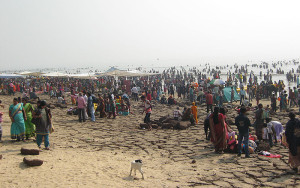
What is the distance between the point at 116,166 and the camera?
5.99 meters

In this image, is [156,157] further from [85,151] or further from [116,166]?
[85,151]

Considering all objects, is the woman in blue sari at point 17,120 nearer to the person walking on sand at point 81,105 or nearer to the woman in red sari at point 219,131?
the person walking on sand at point 81,105

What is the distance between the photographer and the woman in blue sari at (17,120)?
7469 mm

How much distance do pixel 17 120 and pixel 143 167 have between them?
3.81 m

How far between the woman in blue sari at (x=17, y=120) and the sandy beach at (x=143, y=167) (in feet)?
0.84

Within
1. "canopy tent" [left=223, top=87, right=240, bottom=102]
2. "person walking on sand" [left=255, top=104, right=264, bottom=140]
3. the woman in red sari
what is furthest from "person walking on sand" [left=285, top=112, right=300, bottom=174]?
"canopy tent" [left=223, top=87, right=240, bottom=102]

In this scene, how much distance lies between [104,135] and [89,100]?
289 centimetres

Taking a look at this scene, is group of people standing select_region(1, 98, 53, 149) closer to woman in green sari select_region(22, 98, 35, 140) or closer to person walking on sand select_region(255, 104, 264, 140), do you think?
woman in green sari select_region(22, 98, 35, 140)

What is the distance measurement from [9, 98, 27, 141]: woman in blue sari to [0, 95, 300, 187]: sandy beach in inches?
10.1

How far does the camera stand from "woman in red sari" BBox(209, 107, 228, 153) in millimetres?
7023

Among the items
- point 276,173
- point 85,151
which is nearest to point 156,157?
point 85,151

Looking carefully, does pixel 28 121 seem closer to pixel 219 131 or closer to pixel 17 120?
pixel 17 120

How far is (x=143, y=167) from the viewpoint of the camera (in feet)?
20.1

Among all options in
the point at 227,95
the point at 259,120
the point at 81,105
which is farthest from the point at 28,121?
the point at 227,95
